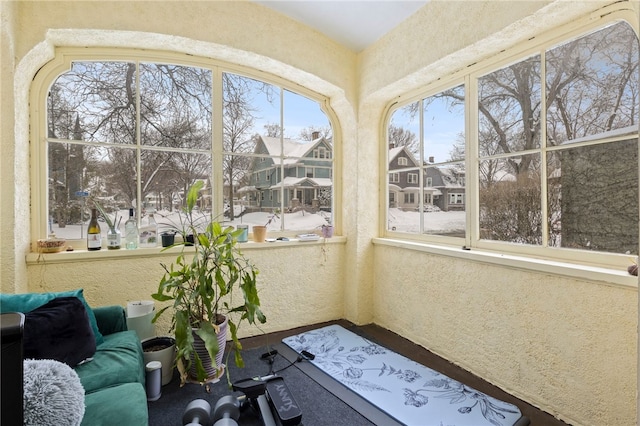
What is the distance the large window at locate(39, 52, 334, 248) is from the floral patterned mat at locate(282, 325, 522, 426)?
1148 mm

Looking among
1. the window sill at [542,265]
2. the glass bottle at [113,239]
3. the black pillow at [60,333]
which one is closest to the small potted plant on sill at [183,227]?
the glass bottle at [113,239]

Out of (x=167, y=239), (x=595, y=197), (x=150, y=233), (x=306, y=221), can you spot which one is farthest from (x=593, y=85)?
(x=150, y=233)

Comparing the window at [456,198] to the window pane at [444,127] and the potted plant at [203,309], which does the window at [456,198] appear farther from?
the potted plant at [203,309]

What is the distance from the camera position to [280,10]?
257cm

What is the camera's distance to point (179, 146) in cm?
256

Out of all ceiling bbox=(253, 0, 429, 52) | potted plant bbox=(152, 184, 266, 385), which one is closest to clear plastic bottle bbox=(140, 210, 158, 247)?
potted plant bbox=(152, 184, 266, 385)

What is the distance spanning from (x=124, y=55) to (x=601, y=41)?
10.0 feet

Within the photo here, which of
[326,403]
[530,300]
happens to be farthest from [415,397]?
[530,300]

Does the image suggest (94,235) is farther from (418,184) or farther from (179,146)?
(418,184)

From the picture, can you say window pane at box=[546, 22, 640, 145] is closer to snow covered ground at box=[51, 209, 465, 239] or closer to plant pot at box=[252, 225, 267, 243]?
snow covered ground at box=[51, 209, 465, 239]

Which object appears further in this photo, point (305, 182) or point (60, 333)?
point (305, 182)

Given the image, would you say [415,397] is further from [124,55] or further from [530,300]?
[124,55]

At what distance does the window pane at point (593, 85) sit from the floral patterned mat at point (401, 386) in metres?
1.57

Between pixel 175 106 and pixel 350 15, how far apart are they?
62.2 inches
